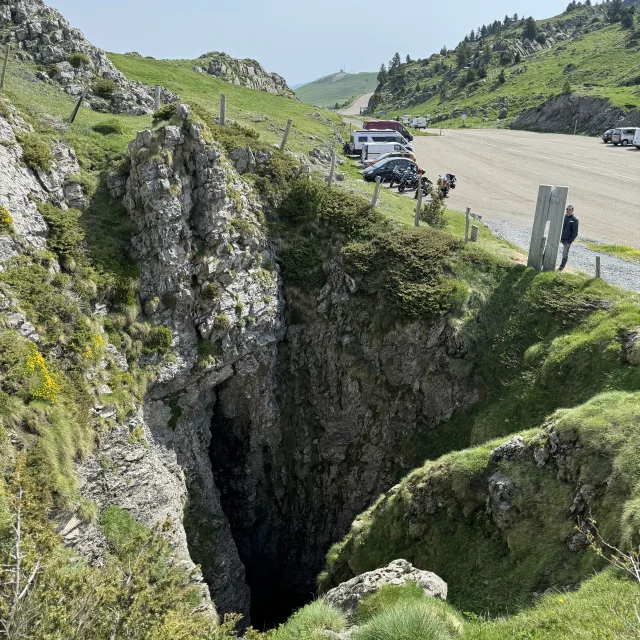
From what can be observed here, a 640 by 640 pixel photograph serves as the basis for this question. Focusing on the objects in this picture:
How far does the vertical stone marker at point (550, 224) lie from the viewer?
23641mm

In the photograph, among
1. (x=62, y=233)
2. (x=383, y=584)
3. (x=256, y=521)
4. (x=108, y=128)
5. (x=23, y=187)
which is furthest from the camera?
(x=256, y=521)

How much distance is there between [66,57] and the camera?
3447 cm

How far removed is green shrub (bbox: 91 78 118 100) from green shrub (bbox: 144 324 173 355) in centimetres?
2035

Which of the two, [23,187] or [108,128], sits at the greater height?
[108,128]

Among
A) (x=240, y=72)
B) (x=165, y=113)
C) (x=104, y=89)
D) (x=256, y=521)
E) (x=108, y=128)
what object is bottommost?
(x=256, y=521)

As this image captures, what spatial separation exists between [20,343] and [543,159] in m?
60.6

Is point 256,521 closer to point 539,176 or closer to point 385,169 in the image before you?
point 385,169

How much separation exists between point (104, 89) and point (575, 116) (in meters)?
88.3

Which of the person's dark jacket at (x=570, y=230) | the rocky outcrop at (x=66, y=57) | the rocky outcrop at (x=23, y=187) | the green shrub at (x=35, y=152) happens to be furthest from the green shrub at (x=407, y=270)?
the rocky outcrop at (x=66, y=57)

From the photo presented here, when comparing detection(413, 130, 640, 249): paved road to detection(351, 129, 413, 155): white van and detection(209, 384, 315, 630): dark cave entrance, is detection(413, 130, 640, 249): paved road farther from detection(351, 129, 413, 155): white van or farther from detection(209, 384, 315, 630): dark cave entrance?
detection(209, 384, 315, 630): dark cave entrance

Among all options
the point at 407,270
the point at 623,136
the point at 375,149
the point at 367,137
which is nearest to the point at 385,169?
the point at 375,149

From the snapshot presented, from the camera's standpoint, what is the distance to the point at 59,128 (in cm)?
2609

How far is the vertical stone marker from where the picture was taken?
23.6m

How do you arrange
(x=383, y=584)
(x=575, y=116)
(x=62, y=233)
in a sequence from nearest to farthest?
(x=383, y=584) < (x=62, y=233) < (x=575, y=116)
